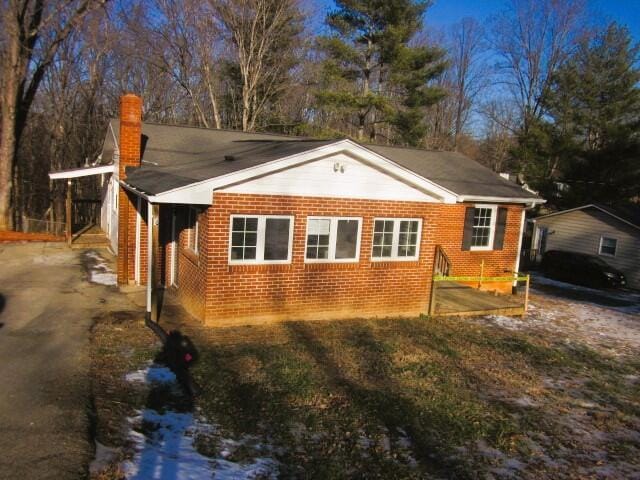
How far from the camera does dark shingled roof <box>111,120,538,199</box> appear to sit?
9.75m

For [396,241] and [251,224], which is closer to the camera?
[251,224]

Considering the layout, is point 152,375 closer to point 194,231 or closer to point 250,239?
point 250,239

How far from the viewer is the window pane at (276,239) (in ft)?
32.1

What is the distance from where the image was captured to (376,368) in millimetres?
8320

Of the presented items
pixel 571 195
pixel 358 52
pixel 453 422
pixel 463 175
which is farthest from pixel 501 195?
pixel 571 195

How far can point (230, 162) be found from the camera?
10188 millimetres

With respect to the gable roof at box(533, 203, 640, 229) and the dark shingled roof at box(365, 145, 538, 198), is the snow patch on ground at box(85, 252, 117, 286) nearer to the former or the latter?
the dark shingled roof at box(365, 145, 538, 198)

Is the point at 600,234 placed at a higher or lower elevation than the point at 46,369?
higher

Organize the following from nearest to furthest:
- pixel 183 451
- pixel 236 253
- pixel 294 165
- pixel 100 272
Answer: pixel 183 451, pixel 236 253, pixel 294 165, pixel 100 272

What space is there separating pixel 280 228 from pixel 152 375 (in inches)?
150

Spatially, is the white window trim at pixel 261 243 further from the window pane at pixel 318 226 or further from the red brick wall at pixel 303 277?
the window pane at pixel 318 226

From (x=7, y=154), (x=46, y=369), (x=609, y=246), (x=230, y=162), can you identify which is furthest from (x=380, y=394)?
(x=609, y=246)

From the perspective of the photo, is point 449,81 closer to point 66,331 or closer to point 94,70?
point 94,70

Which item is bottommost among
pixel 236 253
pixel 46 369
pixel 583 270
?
pixel 46 369
